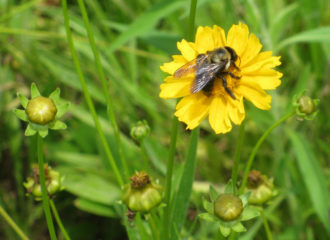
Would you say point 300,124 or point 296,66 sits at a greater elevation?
point 296,66

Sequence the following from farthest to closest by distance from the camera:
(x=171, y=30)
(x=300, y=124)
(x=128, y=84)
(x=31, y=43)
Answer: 1. (x=171, y=30)
2. (x=31, y=43)
3. (x=128, y=84)
4. (x=300, y=124)

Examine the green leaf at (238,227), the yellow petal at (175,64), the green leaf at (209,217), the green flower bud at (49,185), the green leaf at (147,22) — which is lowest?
the green leaf at (238,227)

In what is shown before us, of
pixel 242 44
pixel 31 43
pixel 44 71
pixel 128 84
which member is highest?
pixel 31 43

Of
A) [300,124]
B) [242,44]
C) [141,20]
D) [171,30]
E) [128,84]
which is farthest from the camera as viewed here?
[171,30]

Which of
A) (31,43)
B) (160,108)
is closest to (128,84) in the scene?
(160,108)

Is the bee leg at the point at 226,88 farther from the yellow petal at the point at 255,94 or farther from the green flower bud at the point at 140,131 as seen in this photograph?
the green flower bud at the point at 140,131

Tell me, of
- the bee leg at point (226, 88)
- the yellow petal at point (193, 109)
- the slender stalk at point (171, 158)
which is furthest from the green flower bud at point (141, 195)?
the bee leg at point (226, 88)

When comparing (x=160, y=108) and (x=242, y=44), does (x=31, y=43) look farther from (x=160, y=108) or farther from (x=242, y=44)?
(x=242, y=44)
